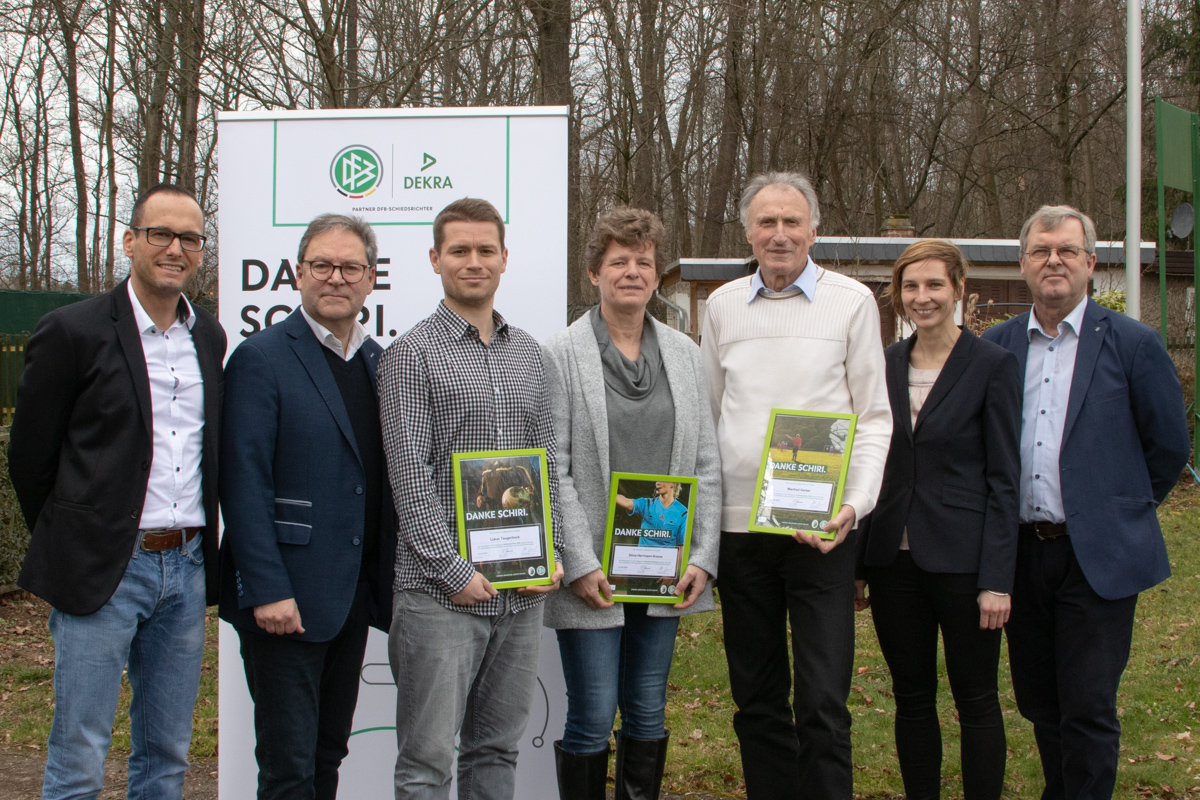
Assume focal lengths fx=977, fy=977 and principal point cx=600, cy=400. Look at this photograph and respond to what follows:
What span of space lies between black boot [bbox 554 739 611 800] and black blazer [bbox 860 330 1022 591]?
3.73 ft

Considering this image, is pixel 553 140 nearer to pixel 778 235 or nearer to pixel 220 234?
pixel 778 235

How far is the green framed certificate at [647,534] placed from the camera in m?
3.09

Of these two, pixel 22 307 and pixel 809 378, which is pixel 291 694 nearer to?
pixel 809 378

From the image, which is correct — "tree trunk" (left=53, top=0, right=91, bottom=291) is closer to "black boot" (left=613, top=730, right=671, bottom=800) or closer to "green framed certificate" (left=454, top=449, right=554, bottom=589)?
"green framed certificate" (left=454, top=449, right=554, bottom=589)

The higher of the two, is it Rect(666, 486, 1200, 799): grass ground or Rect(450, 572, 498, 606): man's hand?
Rect(450, 572, 498, 606): man's hand

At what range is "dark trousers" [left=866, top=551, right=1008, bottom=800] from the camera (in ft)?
10.7

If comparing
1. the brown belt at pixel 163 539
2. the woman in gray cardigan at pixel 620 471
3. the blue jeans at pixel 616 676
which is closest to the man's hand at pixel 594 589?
the woman in gray cardigan at pixel 620 471

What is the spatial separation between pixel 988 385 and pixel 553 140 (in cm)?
190

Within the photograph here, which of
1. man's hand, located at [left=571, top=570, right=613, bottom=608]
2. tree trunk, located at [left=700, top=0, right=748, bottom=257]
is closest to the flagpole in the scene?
tree trunk, located at [left=700, top=0, right=748, bottom=257]

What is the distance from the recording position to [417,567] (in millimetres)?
2816

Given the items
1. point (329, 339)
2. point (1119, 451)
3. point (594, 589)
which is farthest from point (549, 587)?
point (1119, 451)

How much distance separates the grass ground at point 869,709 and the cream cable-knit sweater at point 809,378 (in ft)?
5.86

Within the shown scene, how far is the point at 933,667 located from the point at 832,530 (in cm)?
77

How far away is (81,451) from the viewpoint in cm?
272
